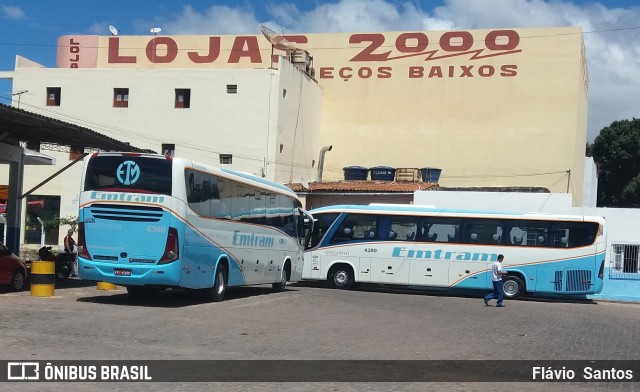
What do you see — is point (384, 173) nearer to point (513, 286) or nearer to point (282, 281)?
point (513, 286)

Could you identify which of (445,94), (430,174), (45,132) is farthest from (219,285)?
(445,94)

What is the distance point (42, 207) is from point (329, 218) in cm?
2120

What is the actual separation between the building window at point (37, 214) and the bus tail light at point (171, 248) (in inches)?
1122

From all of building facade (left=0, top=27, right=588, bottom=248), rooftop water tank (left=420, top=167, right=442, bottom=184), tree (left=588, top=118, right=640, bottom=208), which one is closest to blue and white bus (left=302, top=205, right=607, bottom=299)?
building facade (left=0, top=27, right=588, bottom=248)

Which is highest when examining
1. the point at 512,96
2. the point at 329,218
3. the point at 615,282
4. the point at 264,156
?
the point at 512,96

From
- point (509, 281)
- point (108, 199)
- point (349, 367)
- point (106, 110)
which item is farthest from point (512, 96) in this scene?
point (349, 367)

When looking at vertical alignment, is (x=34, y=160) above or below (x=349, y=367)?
above

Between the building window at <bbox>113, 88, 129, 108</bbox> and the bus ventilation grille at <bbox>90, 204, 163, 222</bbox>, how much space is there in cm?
2806

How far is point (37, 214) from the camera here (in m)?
43.6

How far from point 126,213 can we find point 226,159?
26.1 meters

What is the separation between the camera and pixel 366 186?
40656mm

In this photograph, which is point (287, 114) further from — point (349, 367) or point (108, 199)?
point (349, 367)

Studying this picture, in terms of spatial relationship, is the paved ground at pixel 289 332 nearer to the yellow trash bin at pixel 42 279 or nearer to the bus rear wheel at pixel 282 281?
the yellow trash bin at pixel 42 279

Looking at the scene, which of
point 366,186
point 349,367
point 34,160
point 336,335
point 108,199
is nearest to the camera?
point 349,367
